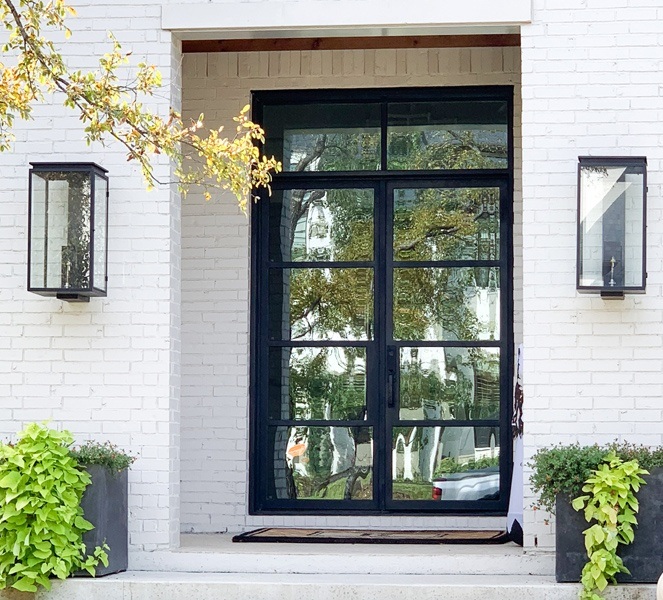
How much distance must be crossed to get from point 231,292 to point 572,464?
271 cm

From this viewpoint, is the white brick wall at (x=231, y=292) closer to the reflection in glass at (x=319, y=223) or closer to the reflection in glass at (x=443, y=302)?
the reflection in glass at (x=319, y=223)

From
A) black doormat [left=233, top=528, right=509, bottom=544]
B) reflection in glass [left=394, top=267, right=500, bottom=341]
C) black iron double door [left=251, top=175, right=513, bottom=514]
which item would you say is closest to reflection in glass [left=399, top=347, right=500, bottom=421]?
black iron double door [left=251, top=175, right=513, bottom=514]

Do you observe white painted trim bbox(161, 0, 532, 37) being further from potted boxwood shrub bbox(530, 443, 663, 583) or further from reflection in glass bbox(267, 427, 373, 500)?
reflection in glass bbox(267, 427, 373, 500)

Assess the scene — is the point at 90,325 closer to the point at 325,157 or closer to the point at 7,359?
the point at 7,359

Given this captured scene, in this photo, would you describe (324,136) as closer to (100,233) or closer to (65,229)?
(100,233)

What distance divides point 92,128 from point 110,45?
5.14 ft

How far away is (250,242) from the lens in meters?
7.83

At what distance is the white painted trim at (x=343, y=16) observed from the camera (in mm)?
6371

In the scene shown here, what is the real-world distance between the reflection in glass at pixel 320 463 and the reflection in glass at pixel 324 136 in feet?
5.34

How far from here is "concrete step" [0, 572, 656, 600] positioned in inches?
230

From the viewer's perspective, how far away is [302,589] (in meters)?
5.93

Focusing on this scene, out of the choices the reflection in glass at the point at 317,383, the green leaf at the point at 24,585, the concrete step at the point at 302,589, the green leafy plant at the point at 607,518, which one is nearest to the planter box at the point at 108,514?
the concrete step at the point at 302,589

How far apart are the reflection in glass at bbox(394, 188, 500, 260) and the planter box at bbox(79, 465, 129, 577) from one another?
2.46 meters

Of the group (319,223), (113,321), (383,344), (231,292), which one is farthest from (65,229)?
(383,344)
